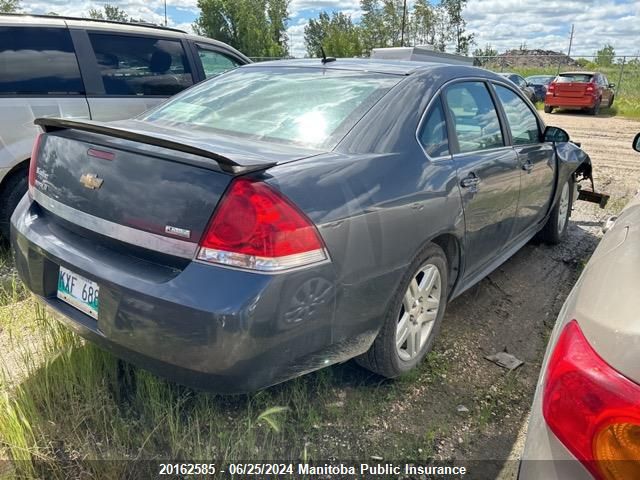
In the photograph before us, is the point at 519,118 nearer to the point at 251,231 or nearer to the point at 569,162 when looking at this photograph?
the point at 569,162

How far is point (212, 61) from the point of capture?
586cm

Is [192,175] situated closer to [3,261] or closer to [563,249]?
[3,261]

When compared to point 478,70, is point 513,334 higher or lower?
lower

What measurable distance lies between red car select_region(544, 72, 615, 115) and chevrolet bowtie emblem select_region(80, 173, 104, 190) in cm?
2033

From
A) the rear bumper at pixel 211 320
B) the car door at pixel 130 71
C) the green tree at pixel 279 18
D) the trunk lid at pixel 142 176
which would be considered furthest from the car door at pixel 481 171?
the green tree at pixel 279 18

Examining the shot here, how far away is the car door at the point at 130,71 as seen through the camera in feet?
15.3

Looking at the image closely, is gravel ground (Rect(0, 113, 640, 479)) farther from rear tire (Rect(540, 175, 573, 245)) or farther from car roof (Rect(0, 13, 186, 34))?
car roof (Rect(0, 13, 186, 34))

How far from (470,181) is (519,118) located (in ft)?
4.52

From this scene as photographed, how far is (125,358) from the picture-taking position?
2.03m

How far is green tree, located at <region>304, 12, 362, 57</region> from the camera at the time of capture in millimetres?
34684

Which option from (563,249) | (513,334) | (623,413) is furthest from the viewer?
(563,249)

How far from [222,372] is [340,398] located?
0.90m

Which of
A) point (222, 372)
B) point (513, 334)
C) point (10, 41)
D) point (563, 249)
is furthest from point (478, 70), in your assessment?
point (10, 41)

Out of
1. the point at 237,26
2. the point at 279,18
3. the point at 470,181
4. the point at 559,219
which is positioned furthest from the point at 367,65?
the point at 279,18
